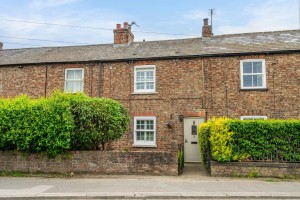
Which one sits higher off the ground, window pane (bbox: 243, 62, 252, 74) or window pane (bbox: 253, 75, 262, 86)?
window pane (bbox: 243, 62, 252, 74)

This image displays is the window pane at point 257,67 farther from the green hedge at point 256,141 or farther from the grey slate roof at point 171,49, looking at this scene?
the green hedge at point 256,141

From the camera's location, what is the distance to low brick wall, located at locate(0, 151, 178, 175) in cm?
1083

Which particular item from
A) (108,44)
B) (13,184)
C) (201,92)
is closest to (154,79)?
(201,92)

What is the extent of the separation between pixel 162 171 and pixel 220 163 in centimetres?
215

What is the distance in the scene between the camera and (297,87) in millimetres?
14906

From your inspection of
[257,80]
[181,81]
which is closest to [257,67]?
[257,80]

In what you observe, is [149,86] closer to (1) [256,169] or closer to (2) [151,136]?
(2) [151,136]

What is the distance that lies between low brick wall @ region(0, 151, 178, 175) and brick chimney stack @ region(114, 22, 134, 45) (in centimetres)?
1091

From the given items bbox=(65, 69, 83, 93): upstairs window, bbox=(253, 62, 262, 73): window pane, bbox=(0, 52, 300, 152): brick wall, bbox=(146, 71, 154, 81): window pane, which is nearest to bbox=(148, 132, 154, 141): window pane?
bbox=(0, 52, 300, 152): brick wall

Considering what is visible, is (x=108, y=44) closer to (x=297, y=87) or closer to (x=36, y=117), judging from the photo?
(x=36, y=117)

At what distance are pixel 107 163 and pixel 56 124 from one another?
2.35m

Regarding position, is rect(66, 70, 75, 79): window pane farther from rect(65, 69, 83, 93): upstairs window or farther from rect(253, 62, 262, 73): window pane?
rect(253, 62, 262, 73): window pane

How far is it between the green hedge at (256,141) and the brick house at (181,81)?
437 centimetres

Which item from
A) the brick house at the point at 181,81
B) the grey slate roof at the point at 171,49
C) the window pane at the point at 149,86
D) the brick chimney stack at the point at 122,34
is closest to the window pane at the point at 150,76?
the brick house at the point at 181,81
